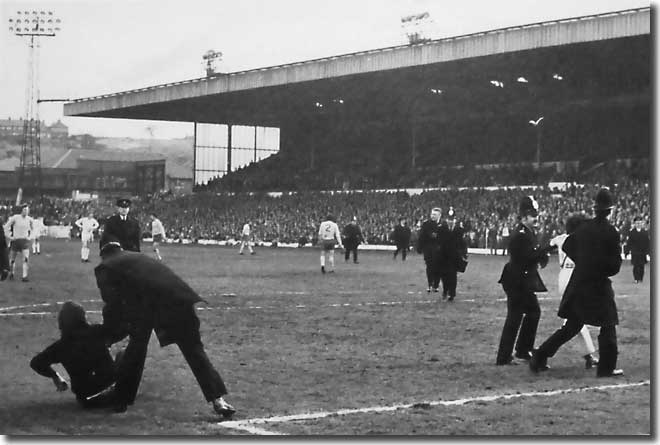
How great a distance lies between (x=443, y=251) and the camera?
14.8 meters

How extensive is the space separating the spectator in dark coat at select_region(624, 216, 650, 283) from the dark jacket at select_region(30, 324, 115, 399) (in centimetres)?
364

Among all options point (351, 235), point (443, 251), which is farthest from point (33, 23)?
point (351, 235)

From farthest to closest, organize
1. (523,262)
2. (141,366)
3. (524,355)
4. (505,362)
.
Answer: (524,355), (505,362), (523,262), (141,366)

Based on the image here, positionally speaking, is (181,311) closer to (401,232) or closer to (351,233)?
(401,232)

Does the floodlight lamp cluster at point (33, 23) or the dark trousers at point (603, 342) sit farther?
the dark trousers at point (603, 342)

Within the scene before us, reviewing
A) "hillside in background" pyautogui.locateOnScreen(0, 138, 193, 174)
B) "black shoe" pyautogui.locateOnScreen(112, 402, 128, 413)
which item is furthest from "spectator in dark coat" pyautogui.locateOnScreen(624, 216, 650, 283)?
"black shoe" pyautogui.locateOnScreen(112, 402, 128, 413)

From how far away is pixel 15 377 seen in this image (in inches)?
314

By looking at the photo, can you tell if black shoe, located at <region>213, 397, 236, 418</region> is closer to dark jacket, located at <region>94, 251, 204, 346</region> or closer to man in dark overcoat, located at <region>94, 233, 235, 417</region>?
man in dark overcoat, located at <region>94, 233, 235, 417</region>

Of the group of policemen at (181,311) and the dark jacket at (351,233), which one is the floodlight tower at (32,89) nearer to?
the group of policemen at (181,311)

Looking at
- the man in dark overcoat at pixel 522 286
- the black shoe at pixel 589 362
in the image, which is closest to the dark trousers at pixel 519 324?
the man in dark overcoat at pixel 522 286

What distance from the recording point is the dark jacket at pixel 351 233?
16.1 metres

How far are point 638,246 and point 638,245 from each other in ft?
0.11

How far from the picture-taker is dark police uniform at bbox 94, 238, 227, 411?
280 inches

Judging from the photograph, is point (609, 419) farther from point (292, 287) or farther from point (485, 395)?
point (292, 287)
